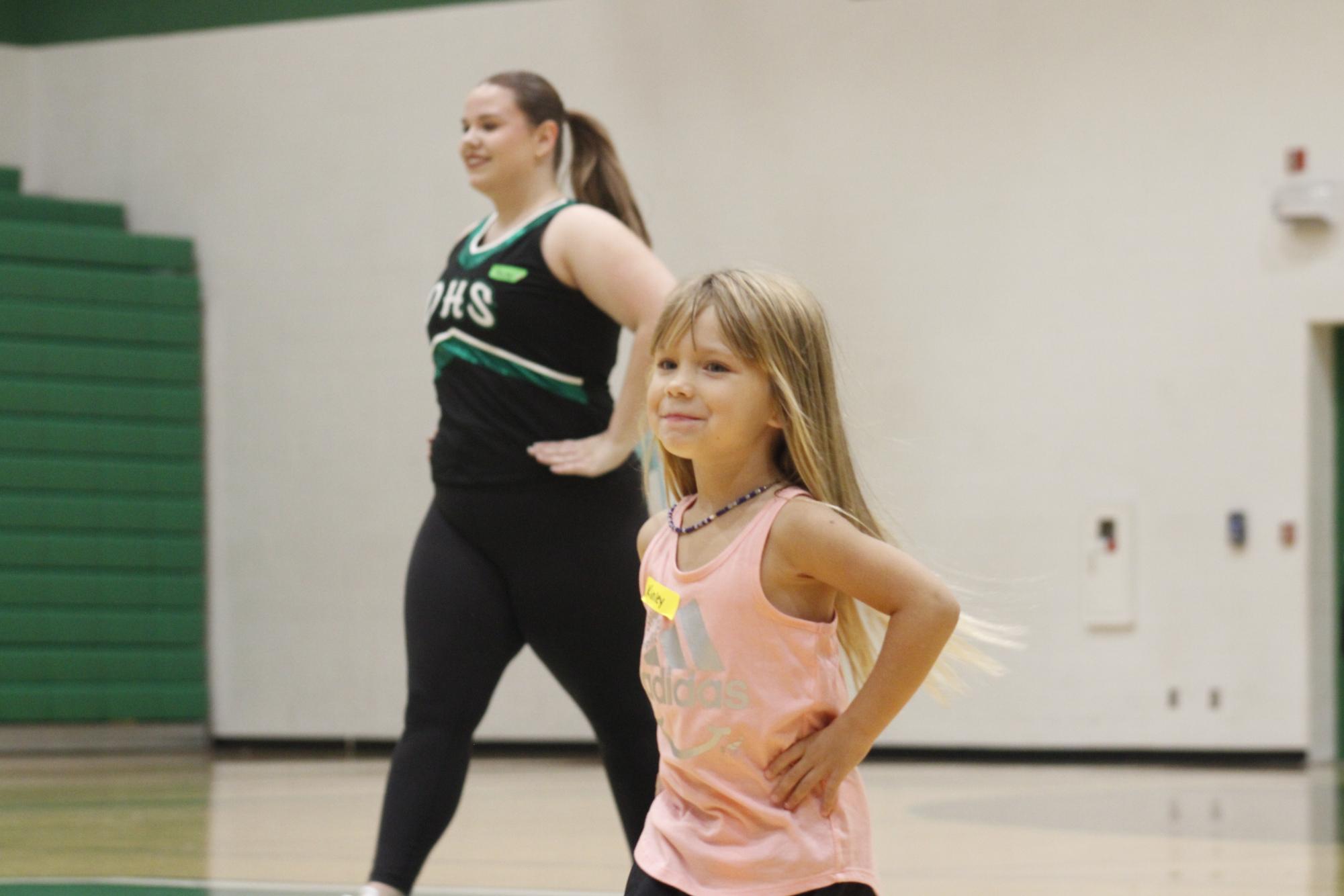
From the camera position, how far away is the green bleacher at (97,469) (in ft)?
32.8

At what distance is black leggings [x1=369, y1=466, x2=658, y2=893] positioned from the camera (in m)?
3.00

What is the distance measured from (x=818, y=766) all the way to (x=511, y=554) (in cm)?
124

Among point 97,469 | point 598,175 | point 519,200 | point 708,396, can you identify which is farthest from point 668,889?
point 97,469

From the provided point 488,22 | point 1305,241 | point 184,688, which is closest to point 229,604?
point 184,688

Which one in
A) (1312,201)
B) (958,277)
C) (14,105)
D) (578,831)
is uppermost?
(14,105)

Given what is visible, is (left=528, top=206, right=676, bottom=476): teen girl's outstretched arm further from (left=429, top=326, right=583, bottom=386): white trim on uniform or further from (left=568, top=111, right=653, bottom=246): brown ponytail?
(left=568, top=111, right=653, bottom=246): brown ponytail

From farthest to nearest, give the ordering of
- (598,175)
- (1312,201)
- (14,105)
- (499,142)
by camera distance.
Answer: (14,105) < (1312,201) < (598,175) < (499,142)

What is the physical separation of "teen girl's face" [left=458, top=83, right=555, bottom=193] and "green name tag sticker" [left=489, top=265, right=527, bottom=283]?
0.65 feet

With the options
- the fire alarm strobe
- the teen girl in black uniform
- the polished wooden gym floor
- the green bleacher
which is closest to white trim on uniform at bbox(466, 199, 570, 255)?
the teen girl in black uniform

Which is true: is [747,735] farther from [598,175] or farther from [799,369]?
[598,175]

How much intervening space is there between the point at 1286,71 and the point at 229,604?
20.7 feet

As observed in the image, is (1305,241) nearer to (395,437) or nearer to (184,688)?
(395,437)

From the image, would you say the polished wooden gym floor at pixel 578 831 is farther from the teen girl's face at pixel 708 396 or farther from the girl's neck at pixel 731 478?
the teen girl's face at pixel 708 396

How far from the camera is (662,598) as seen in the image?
2031 mm
